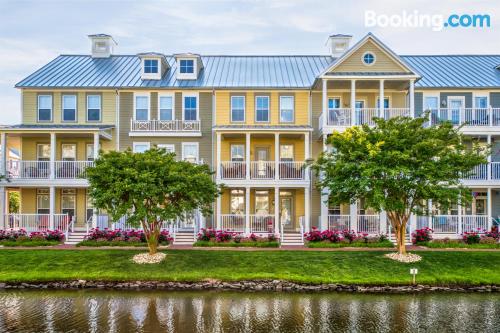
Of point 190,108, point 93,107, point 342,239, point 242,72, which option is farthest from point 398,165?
point 93,107

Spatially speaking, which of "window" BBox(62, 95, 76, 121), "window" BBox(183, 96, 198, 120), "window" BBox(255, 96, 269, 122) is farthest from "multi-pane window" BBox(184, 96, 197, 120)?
"window" BBox(62, 95, 76, 121)

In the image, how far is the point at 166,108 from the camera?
2811cm

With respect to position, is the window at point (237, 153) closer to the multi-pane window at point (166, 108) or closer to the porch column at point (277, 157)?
the porch column at point (277, 157)

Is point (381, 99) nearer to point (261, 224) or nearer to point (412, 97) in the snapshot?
point (412, 97)

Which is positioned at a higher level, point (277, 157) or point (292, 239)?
point (277, 157)

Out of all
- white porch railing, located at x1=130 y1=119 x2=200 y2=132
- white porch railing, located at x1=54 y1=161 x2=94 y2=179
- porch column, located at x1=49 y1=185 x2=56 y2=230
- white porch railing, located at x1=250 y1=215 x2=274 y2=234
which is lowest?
white porch railing, located at x1=250 y1=215 x2=274 y2=234

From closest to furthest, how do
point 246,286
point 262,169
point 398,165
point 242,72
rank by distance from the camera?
1. point 246,286
2. point 398,165
3. point 262,169
4. point 242,72

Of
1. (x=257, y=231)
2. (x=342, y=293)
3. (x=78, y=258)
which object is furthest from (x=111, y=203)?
(x=342, y=293)

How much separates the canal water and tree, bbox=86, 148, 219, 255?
4.04m

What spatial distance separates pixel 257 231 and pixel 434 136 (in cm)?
1155

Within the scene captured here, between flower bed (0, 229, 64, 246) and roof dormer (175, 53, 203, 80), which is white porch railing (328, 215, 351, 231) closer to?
roof dormer (175, 53, 203, 80)

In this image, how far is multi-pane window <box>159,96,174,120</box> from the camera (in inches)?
1104

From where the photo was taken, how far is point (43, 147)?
28203 mm

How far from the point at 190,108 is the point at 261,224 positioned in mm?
9194
